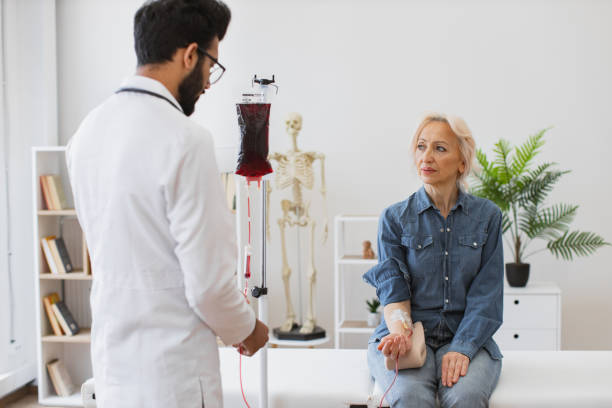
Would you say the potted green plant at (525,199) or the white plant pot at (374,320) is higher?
the potted green plant at (525,199)

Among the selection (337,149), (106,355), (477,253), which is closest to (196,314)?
(106,355)

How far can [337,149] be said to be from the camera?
405cm

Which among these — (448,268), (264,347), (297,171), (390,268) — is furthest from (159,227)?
(297,171)

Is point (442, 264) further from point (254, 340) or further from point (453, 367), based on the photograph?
point (254, 340)

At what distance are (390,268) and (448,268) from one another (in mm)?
192

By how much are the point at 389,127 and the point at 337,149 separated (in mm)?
349

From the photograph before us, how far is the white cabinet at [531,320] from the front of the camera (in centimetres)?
350

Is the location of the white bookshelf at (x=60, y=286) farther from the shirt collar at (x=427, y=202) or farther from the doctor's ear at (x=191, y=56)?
the doctor's ear at (x=191, y=56)

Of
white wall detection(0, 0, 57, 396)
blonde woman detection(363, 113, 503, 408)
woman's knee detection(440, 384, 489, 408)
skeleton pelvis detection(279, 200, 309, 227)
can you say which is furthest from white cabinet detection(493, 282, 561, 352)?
white wall detection(0, 0, 57, 396)

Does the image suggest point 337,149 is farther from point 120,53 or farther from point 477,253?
point 477,253

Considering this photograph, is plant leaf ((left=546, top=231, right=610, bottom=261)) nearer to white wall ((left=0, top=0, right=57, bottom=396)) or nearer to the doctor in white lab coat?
the doctor in white lab coat

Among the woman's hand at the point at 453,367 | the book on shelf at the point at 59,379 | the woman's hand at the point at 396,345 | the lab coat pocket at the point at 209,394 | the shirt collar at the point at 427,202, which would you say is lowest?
the book on shelf at the point at 59,379

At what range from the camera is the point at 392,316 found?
2078 millimetres

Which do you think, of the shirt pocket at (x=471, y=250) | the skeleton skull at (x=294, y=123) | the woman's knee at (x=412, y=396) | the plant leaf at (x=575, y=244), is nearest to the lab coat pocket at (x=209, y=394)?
the woman's knee at (x=412, y=396)
